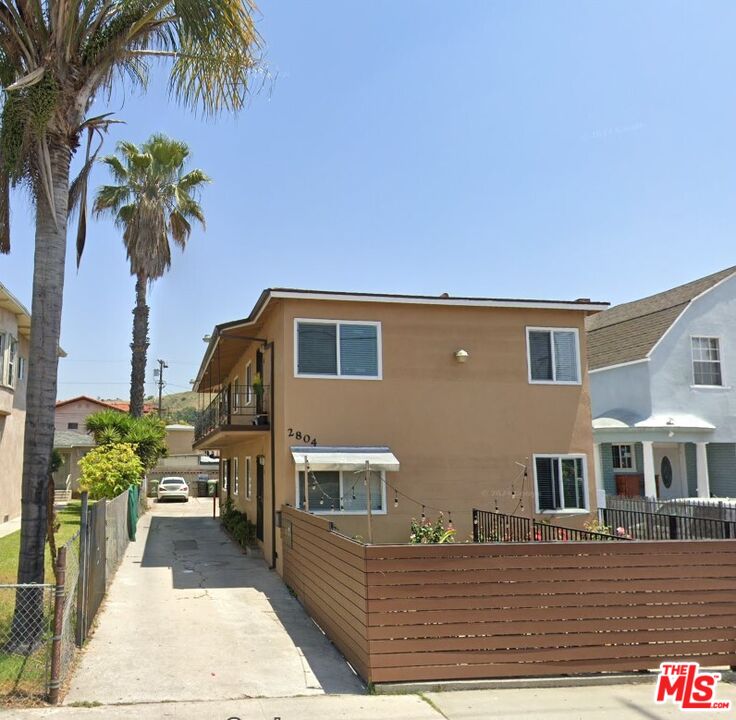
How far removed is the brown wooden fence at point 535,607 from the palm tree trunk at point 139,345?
71.8 ft

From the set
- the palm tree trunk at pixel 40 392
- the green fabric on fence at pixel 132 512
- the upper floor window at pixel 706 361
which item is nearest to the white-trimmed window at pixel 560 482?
the upper floor window at pixel 706 361

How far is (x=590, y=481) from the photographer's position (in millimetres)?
15375

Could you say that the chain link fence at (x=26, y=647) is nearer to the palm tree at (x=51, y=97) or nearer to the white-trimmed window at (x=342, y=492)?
the palm tree at (x=51, y=97)

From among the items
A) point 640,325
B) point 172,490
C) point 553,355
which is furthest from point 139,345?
point 640,325

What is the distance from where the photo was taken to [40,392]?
8.41 metres

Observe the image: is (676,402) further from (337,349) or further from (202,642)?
(202,642)

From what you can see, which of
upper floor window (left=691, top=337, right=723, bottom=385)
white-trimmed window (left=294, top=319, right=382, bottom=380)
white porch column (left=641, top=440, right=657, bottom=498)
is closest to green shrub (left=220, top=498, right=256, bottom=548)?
white-trimmed window (left=294, top=319, right=382, bottom=380)

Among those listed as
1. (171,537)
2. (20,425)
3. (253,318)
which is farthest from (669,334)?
(20,425)

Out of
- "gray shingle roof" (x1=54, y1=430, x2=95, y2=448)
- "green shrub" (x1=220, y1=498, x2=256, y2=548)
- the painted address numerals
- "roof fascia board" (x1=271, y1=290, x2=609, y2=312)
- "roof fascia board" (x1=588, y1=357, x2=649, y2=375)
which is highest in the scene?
"roof fascia board" (x1=271, y1=290, x2=609, y2=312)

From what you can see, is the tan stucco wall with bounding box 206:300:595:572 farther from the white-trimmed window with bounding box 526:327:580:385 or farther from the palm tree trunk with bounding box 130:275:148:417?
the palm tree trunk with bounding box 130:275:148:417

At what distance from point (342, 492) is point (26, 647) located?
23.1 feet

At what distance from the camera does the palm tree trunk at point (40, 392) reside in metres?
7.94

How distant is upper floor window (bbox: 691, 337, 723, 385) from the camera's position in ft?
72.3

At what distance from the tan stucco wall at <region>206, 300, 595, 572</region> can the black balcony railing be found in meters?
0.64
